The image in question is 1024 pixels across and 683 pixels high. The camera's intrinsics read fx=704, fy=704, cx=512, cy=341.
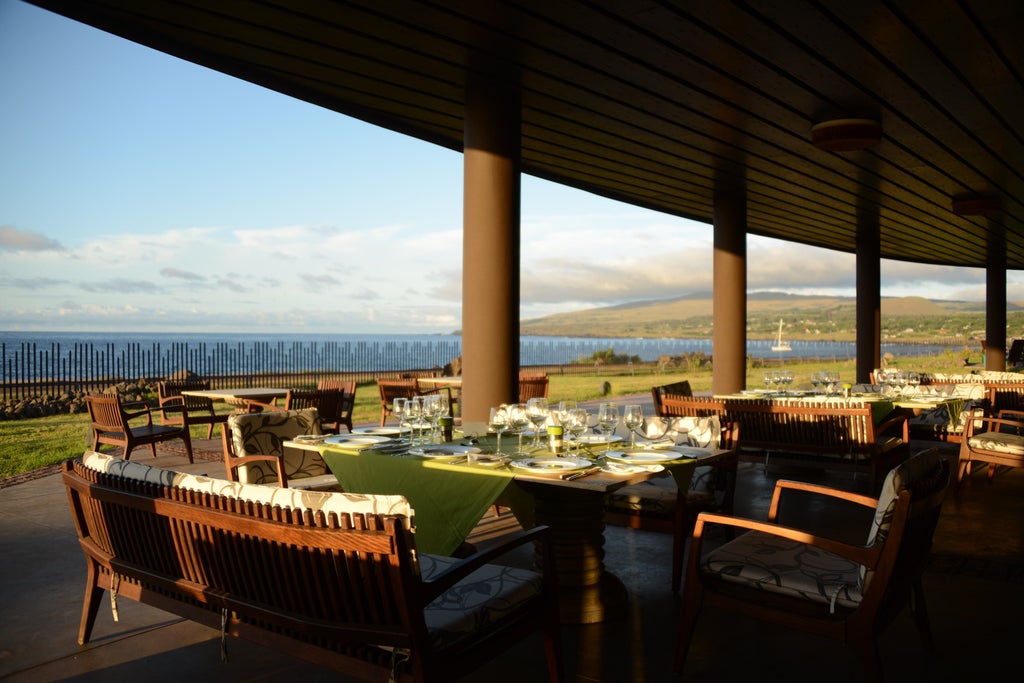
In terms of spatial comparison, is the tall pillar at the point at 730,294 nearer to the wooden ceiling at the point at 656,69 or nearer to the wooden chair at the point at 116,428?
the wooden ceiling at the point at 656,69

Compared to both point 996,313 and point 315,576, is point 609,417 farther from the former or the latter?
point 996,313

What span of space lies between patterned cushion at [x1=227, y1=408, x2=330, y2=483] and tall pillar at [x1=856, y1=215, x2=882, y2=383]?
422 inches

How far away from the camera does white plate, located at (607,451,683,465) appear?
309 centimetres

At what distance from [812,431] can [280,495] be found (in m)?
4.51

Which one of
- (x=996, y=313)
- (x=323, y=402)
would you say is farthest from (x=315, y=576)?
(x=996, y=313)

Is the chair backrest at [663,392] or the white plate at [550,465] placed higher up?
the chair backrest at [663,392]

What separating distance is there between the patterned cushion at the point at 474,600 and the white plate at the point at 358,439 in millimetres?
1214

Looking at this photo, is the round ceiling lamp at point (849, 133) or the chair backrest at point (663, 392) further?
the chair backrest at point (663, 392)

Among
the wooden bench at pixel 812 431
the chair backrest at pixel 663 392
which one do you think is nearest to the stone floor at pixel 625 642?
the wooden bench at pixel 812 431

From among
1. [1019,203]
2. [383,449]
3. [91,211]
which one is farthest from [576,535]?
[91,211]

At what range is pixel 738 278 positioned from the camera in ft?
29.7

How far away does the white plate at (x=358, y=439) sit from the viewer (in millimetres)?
3648

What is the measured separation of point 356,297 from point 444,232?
2128cm

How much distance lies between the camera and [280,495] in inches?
81.0
